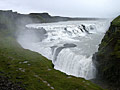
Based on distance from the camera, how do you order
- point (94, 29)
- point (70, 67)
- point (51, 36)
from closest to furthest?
point (70, 67) → point (51, 36) → point (94, 29)

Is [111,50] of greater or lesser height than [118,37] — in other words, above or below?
below

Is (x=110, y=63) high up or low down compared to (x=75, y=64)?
up

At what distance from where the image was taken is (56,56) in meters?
42.5

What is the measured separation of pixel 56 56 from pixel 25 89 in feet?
87.3

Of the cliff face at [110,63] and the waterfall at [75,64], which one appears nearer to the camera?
the cliff face at [110,63]

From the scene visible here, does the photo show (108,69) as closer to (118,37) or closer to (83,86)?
(118,37)

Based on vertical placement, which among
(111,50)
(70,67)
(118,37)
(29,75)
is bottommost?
(70,67)

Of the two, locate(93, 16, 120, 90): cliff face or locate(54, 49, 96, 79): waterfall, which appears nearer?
locate(93, 16, 120, 90): cliff face

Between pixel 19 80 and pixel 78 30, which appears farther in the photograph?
pixel 78 30

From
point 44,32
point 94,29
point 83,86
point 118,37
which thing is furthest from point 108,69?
point 94,29

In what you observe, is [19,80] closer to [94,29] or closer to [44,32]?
[44,32]

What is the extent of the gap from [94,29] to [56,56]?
64314 millimetres

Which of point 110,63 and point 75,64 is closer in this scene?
point 110,63

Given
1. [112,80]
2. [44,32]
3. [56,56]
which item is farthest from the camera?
[44,32]
